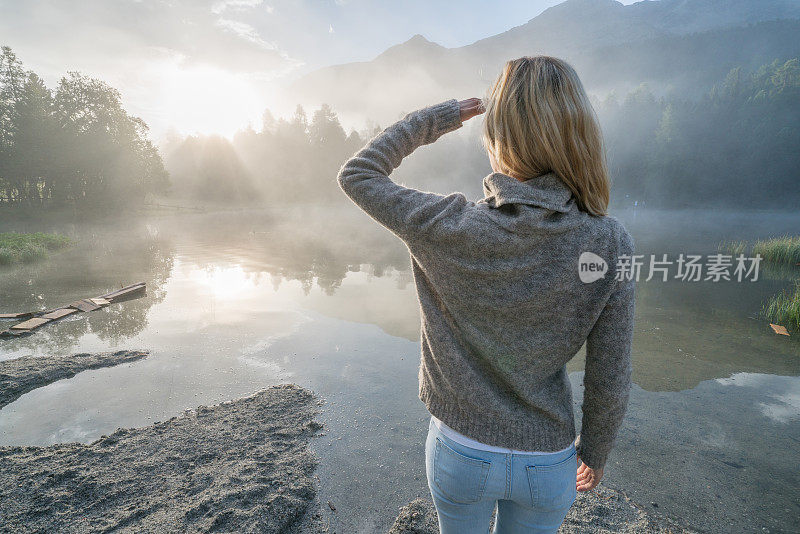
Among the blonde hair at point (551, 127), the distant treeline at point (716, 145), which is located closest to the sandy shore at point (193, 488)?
the blonde hair at point (551, 127)

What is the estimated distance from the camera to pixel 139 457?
3010 millimetres

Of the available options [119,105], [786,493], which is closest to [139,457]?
[786,493]

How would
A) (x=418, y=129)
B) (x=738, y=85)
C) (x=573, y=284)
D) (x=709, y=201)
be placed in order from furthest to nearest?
(x=738, y=85) < (x=709, y=201) < (x=418, y=129) < (x=573, y=284)

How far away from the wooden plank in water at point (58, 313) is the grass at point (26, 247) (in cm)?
766

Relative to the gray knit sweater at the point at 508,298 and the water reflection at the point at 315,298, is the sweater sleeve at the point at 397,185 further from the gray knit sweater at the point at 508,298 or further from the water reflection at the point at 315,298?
the water reflection at the point at 315,298

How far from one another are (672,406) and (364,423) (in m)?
3.40

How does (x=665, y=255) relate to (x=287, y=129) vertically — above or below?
below

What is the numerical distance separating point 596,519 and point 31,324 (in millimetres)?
7929

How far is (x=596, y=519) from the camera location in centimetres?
254

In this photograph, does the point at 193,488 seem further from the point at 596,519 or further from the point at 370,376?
the point at 596,519

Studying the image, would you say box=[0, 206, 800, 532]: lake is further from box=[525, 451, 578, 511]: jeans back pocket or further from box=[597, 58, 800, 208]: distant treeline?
box=[597, 58, 800, 208]: distant treeline

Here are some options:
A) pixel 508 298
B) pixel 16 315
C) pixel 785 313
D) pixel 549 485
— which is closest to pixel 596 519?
pixel 549 485

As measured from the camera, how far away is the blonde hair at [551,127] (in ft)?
3.22

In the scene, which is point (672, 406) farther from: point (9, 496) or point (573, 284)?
point (9, 496)
